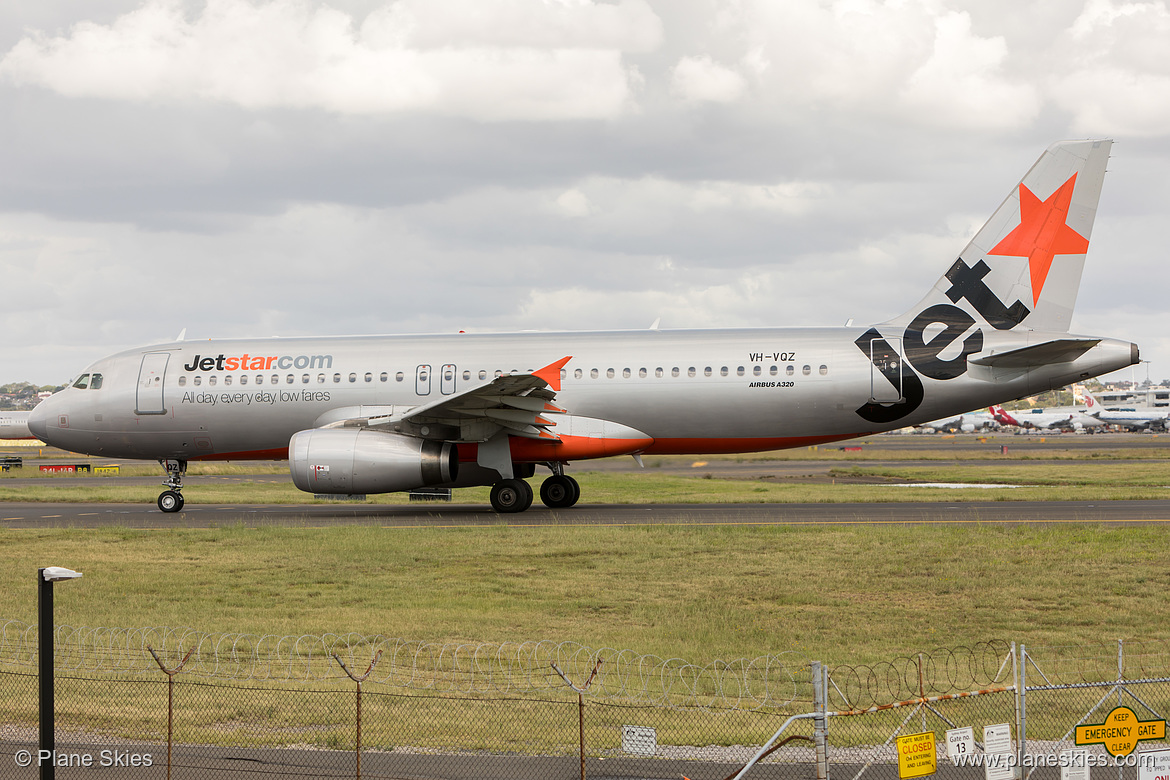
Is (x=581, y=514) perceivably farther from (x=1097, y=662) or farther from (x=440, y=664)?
(x=1097, y=662)

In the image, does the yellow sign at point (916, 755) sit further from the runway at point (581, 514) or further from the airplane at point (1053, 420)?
the airplane at point (1053, 420)

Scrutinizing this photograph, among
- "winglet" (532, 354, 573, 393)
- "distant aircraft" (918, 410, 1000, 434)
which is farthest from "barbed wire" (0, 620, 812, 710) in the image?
"distant aircraft" (918, 410, 1000, 434)

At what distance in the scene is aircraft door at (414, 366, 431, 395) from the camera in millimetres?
28297

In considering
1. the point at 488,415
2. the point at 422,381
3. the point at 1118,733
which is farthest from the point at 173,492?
the point at 1118,733

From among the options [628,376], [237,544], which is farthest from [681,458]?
[237,544]

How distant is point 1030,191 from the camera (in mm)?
27281

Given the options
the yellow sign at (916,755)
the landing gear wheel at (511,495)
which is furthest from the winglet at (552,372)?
the yellow sign at (916,755)

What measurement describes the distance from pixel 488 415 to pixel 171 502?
9.92 metres

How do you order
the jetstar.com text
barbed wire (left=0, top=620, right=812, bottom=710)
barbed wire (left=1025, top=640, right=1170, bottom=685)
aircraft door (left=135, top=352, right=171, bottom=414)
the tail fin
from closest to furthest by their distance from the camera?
the jetstar.com text, barbed wire (left=0, top=620, right=812, bottom=710), barbed wire (left=1025, top=640, right=1170, bottom=685), the tail fin, aircraft door (left=135, top=352, right=171, bottom=414)

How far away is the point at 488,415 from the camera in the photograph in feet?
85.9

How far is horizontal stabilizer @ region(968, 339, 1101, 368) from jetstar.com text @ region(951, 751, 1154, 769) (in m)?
17.6

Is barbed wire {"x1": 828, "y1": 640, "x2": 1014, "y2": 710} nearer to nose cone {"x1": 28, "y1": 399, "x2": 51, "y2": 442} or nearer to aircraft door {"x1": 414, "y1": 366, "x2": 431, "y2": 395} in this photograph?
aircraft door {"x1": 414, "y1": 366, "x2": 431, "y2": 395}

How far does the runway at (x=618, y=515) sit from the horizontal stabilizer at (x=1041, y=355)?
3648 mm

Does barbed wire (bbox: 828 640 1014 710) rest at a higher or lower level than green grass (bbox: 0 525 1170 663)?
lower
